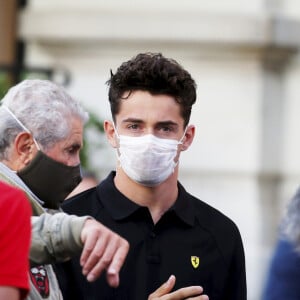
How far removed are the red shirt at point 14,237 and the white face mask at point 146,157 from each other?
4.74 ft

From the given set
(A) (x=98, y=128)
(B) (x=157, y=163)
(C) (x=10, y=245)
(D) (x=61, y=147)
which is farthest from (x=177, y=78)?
(A) (x=98, y=128)

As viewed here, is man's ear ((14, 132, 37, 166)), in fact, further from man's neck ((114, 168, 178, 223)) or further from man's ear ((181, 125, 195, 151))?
man's ear ((181, 125, 195, 151))

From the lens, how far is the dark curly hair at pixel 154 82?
4.47 meters

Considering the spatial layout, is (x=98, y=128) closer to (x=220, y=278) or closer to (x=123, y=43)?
(x=123, y=43)

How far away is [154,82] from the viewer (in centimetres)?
446

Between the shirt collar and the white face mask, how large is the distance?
8 centimetres

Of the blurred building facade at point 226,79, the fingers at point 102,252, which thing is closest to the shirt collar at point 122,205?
the fingers at point 102,252

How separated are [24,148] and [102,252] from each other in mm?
1078

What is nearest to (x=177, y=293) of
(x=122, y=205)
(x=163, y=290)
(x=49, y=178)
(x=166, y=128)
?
(x=163, y=290)

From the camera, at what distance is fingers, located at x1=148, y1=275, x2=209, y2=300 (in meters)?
4.11

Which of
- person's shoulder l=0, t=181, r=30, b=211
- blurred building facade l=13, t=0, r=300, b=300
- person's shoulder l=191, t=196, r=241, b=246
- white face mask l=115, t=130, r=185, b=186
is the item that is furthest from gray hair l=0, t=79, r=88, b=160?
blurred building facade l=13, t=0, r=300, b=300

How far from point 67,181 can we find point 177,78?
1.91 feet

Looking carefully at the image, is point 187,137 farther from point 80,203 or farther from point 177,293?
point 177,293

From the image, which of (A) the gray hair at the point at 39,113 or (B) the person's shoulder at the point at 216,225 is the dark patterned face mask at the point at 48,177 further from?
(B) the person's shoulder at the point at 216,225
